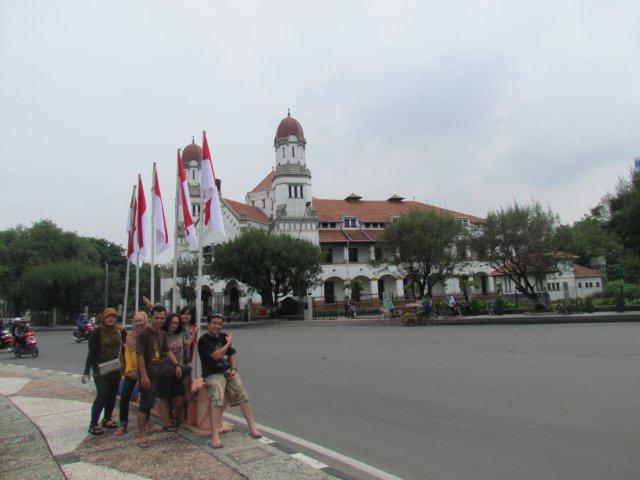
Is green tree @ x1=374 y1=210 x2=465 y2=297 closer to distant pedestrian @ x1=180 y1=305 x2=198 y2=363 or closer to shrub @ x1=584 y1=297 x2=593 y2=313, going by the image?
shrub @ x1=584 y1=297 x2=593 y2=313

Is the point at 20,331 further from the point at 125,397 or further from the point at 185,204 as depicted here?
the point at 125,397

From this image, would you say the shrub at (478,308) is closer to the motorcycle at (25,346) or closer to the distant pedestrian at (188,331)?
the motorcycle at (25,346)

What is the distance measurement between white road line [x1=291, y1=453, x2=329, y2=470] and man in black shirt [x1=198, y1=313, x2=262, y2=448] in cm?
83

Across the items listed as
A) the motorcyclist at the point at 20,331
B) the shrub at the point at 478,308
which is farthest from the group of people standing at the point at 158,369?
the shrub at the point at 478,308

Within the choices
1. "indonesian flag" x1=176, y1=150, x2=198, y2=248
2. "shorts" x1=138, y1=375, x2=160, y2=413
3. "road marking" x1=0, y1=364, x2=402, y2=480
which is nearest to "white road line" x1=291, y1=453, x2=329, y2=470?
"road marking" x1=0, y1=364, x2=402, y2=480

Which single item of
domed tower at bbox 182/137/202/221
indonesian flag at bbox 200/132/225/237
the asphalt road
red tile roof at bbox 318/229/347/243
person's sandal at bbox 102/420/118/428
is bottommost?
the asphalt road

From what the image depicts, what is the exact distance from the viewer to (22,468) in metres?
5.12

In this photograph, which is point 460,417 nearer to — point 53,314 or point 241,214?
point 241,214

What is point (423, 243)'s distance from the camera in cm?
3378

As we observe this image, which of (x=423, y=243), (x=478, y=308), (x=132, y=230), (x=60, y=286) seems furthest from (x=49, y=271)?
(x=132, y=230)

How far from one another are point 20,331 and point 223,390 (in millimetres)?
16644

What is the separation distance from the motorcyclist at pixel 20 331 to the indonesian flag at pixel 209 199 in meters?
13.9

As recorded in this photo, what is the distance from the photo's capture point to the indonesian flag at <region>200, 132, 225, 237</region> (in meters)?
8.66

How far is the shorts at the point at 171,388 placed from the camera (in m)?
6.50
